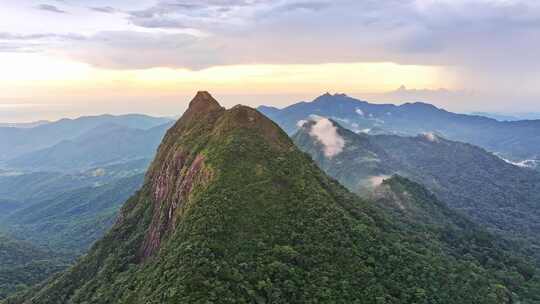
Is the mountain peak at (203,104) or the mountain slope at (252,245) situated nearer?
the mountain slope at (252,245)

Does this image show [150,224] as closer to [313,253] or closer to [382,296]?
[313,253]

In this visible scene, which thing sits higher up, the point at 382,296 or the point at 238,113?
the point at 238,113

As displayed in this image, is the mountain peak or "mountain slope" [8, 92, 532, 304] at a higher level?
the mountain peak

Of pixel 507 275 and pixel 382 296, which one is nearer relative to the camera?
pixel 382 296

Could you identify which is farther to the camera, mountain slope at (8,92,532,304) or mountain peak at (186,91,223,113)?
mountain peak at (186,91,223,113)

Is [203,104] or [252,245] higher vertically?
[203,104]

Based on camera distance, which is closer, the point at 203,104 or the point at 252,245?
the point at 252,245

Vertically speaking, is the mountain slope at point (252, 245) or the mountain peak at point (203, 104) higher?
the mountain peak at point (203, 104)

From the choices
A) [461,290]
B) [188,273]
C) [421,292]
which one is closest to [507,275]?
[461,290]
